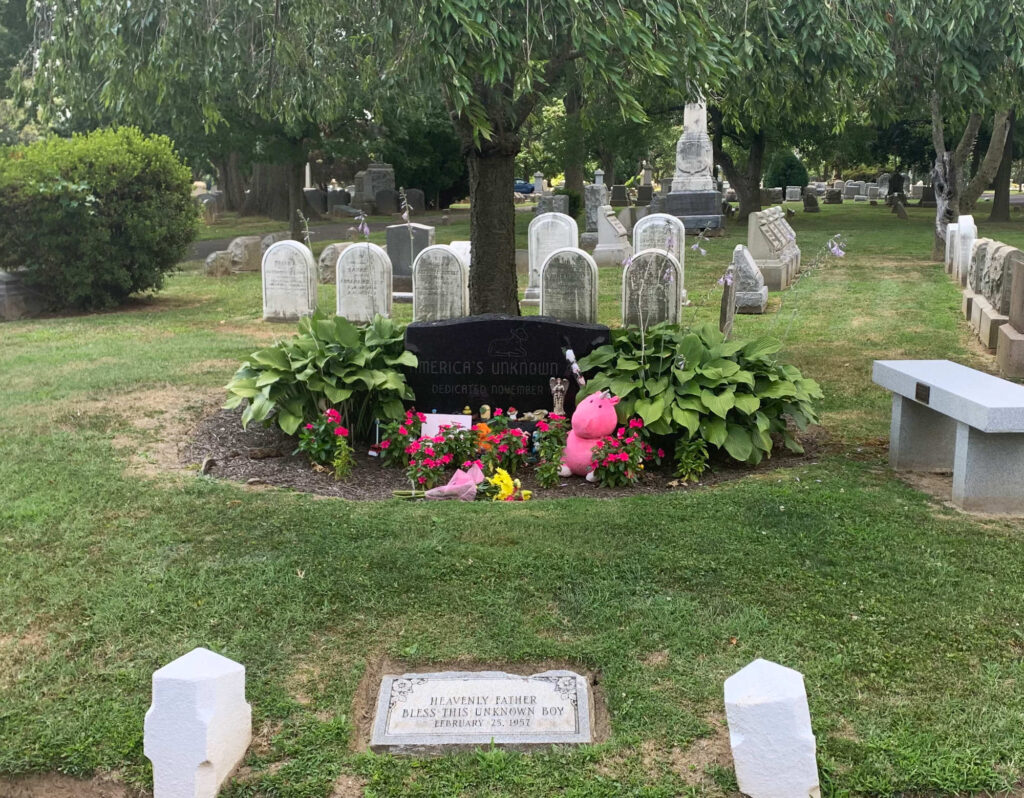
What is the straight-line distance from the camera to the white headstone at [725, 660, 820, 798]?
335cm

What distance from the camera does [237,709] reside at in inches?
146

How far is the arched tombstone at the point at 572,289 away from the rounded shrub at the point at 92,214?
754 centimetres

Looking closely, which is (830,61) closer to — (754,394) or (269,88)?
(754,394)

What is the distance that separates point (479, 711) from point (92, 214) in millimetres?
11919

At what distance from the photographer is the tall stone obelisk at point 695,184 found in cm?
2438

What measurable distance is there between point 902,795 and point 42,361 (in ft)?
32.1

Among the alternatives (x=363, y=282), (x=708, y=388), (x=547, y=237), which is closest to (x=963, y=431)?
(x=708, y=388)

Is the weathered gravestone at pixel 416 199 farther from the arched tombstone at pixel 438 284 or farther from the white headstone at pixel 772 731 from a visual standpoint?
the white headstone at pixel 772 731

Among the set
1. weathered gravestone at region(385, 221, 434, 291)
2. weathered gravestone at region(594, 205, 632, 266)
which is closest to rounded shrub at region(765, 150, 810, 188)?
weathered gravestone at region(594, 205, 632, 266)

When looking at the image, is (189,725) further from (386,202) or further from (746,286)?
(386,202)

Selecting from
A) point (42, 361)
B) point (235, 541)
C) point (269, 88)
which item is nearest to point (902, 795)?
point (235, 541)

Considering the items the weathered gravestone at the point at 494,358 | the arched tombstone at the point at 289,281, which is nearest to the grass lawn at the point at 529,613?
the weathered gravestone at the point at 494,358

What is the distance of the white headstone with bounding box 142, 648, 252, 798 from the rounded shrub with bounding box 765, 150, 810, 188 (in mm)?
48233

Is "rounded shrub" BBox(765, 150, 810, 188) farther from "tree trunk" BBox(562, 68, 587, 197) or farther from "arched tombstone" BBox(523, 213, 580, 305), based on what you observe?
"arched tombstone" BBox(523, 213, 580, 305)
